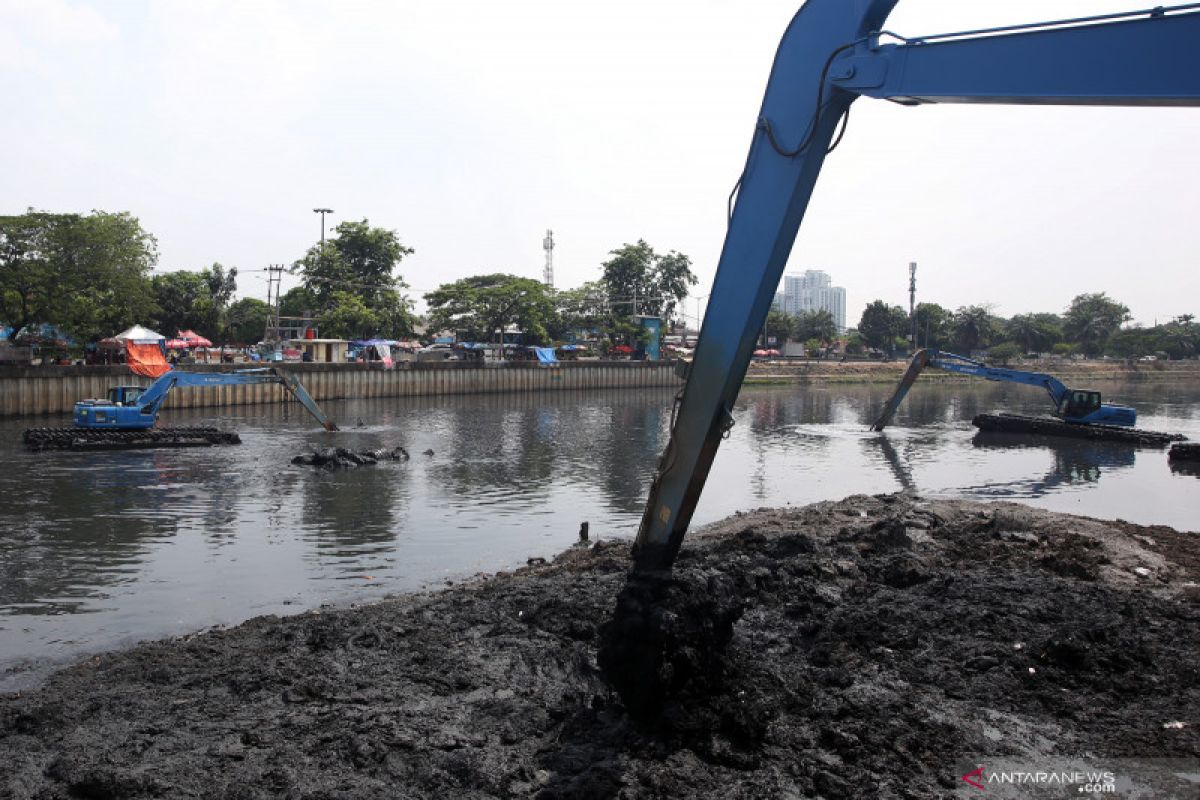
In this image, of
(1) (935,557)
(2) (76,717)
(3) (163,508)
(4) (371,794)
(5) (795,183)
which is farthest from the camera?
(3) (163,508)

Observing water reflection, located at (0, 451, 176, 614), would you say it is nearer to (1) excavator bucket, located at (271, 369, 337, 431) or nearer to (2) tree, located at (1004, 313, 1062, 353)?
(1) excavator bucket, located at (271, 369, 337, 431)

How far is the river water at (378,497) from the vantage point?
526 inches

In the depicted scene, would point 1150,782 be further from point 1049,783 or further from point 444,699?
point 444,699

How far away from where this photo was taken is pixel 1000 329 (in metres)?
128

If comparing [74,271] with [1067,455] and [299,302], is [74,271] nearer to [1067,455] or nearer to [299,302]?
[299,302]

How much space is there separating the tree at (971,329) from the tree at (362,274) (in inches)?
3271

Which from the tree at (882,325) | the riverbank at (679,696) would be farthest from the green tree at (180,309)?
the tree at (882,325)

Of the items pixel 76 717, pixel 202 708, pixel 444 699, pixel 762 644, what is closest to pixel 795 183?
pixel 762 644

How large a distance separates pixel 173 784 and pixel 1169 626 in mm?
9253

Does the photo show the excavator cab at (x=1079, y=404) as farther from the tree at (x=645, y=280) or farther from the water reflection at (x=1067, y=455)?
the tree at (x=645, y=280)

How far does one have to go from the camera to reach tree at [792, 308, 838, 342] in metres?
117

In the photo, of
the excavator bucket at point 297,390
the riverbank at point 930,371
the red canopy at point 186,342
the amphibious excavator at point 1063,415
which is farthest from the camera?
the riverbank at point 930,371

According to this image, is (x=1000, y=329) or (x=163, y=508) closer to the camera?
(x=163, y=508)

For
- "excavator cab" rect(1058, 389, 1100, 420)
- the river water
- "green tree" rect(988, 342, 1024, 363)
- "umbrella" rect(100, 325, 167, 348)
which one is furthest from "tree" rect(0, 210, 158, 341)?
"green tree" rect(988, 342, 1024, 363)
